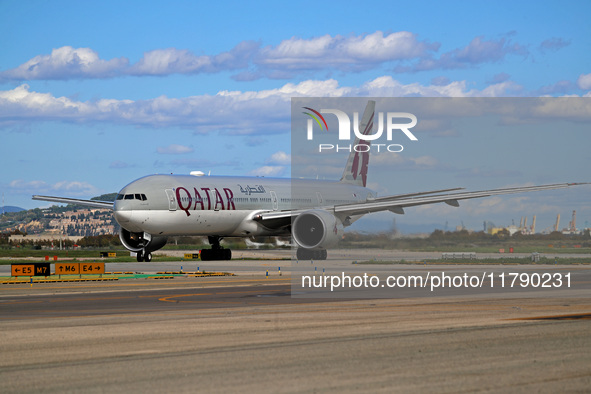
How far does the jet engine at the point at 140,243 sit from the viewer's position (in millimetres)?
44844

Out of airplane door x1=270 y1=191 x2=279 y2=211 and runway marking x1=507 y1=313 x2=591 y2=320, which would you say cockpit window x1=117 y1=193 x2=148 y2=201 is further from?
runway marking x1=507 y1=313 x2=591 y2=320

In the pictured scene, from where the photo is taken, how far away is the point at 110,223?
189500 millimetres

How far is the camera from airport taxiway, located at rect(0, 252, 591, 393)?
1006cm

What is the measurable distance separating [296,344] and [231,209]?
109 feet

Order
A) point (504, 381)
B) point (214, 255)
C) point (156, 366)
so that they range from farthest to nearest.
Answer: point (214, 255), point (156, 366), point (504, 381)

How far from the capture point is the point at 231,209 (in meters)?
46.2

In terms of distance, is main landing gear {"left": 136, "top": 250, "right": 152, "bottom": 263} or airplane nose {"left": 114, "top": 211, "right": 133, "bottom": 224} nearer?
airplane nose {"left": 114, "top": 211, "right": 133, "bottom": 224}

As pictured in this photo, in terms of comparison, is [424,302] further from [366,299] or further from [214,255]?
[214,255]

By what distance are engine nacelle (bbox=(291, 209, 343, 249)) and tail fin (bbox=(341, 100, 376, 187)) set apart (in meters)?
15.9

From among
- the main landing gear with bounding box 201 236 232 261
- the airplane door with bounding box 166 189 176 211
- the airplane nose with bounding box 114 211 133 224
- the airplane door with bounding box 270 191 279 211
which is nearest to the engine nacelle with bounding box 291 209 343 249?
the airplane door with bounding box 270 191 279 211

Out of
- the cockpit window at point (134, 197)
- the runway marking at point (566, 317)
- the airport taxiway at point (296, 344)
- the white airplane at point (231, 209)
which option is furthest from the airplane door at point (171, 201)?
the runway marking at point (566, 317)

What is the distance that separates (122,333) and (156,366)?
12.5 ft

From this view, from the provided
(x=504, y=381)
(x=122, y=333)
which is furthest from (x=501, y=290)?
(x=504, y=381)

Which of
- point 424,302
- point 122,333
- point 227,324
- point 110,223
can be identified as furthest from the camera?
point 110,223
